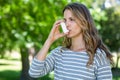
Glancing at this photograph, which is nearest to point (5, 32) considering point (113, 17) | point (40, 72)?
point (40, 72)

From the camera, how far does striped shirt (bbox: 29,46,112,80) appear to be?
3.29 m

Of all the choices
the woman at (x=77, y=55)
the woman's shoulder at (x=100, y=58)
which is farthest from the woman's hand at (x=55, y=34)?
the woman's shoulder at (x=100, y=58)

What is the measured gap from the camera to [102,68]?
10.8ft

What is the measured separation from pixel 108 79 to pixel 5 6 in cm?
803

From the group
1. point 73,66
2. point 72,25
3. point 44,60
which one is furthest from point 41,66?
point 72,25

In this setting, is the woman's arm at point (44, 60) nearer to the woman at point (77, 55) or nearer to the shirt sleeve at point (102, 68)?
the woman at point (77, 55)

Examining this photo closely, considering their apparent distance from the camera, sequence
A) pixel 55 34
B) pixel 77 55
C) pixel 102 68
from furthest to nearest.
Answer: pixel 55 34, pixel 77 55, pixel 102 68

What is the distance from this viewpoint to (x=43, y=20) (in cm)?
1123

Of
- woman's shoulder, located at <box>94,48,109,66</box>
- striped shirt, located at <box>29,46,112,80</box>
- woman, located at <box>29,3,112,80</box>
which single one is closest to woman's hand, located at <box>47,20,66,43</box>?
woman, located at <box>29,3,112,80</box>

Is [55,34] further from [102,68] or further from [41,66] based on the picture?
[102,68]

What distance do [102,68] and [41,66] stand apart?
0.53 meters

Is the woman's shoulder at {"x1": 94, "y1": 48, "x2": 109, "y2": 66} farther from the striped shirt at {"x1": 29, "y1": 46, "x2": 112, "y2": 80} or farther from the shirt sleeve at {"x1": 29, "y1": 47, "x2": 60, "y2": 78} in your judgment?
the shirt sleeve at {"x1": 29, "y1": 47, "x2": 60, "y2": 78}

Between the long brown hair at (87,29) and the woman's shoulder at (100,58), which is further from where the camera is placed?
the long brown hair at (87,29)

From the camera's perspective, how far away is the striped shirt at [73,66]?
3291 mm
